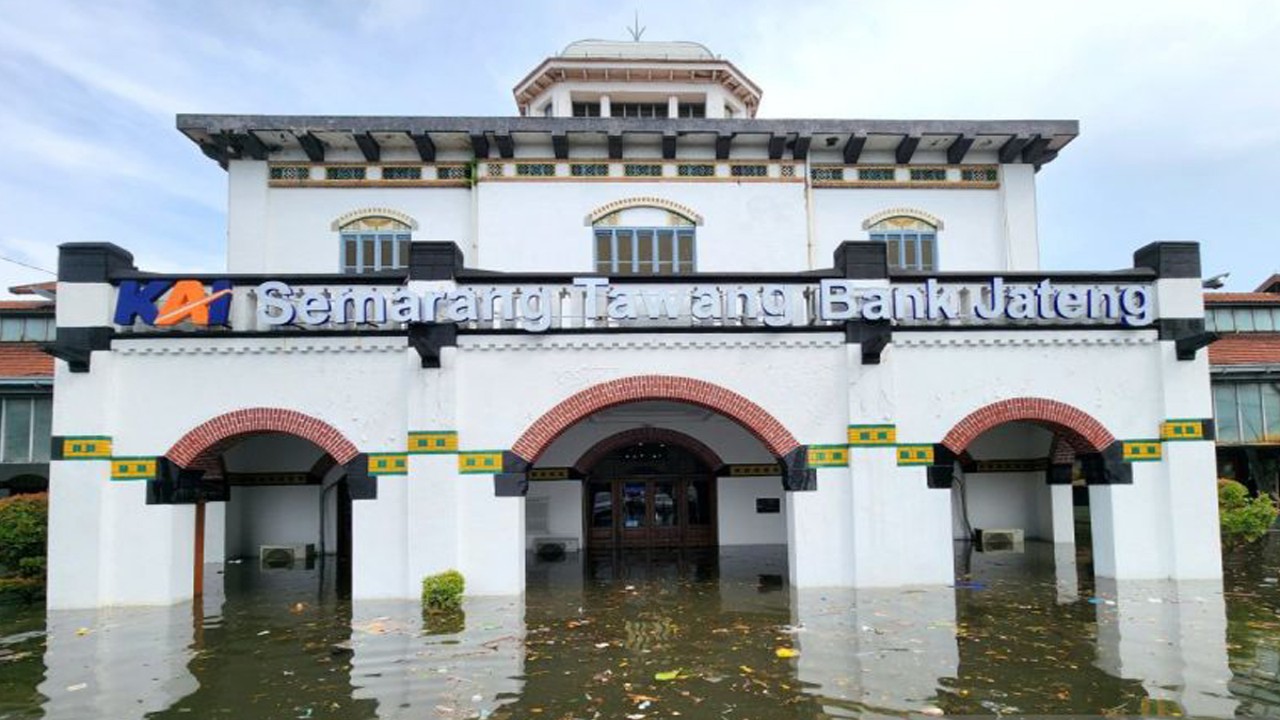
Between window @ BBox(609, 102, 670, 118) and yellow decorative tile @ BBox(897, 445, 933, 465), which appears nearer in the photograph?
yellow decorative tile @ BBox(897, 445, 933, 465)

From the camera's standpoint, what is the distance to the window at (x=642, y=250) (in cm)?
1917

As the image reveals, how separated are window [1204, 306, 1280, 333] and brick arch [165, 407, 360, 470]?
23.3 metres

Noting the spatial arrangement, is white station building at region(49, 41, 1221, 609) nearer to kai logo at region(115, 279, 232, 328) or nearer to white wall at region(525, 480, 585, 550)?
kai logo at region(115, 279, 232, 328)

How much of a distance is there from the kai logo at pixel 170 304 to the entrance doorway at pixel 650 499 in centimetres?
928

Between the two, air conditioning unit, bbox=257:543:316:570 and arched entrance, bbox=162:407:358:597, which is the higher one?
arched entrance, bbox=162:407:358:597

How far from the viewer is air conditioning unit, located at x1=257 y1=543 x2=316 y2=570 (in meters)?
18.3

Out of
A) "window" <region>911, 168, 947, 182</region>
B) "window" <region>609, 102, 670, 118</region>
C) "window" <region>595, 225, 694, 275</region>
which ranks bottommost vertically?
"window" <region>595, 225, 694, 275</region>

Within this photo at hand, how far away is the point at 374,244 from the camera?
19.2 meters

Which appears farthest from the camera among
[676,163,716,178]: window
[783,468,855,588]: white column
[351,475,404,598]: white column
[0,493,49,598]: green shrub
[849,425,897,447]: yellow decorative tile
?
[676,163,716,178]: window

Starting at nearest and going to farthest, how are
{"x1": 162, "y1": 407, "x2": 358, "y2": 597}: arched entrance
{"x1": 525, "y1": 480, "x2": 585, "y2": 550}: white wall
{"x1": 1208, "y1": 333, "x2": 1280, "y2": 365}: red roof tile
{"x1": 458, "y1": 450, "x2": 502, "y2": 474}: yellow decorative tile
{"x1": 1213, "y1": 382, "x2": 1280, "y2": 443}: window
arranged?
{"x1": 458, "y1": 450, "x2": 502, "y2": 474}: yellow decorative tile
{"x1": 162, "y1": 407, "x2": 358, "y2": 597}: arched entrance
{"x1": 525, "y1": 480, "x2": 585, "y2": 550}: white wall
{"x1": 1213, "y1": 382, "x2": 1280, "y2": 443}: window
{"x1": 1208, "y1": 333, "x2": 1280, "y2": 365}: red roof tile

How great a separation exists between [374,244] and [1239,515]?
1911cm

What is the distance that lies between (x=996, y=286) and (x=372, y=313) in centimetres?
1059

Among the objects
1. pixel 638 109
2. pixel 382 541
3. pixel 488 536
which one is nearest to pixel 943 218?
pixel 638 109

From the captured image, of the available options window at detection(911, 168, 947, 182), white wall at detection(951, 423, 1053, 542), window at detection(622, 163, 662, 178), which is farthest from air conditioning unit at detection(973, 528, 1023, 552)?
window at detection(622, 163, 662, 178)
